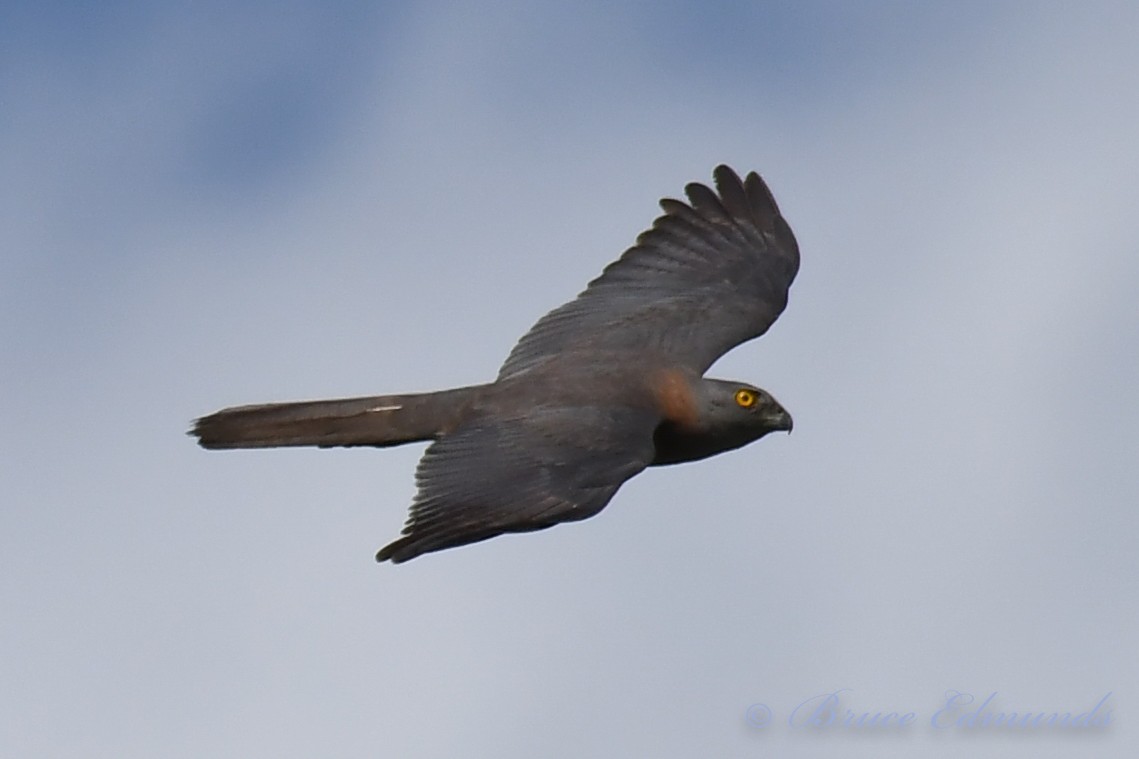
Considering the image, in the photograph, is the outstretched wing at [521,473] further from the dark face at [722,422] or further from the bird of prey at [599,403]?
the dark face at [722,422]

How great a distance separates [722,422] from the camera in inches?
509

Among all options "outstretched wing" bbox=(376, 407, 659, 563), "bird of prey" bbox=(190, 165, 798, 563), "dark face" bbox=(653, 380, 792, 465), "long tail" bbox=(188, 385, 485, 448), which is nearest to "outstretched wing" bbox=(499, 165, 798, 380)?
"bird of prey" bbox=(190, 165, 798, 563)

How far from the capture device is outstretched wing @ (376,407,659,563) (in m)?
10.4

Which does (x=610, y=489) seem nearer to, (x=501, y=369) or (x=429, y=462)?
(x=429, y=462)

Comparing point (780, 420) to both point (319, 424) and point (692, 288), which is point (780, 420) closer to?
point (692, 288)

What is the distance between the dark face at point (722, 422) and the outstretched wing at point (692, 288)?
514 mm

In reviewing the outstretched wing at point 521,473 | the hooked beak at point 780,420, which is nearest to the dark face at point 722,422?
the hooked beak at point 780,420

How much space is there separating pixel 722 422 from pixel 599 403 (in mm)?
1114

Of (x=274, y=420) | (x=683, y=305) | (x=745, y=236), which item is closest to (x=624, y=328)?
(x=683, y=305)

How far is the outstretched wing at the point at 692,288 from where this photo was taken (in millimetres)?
13539

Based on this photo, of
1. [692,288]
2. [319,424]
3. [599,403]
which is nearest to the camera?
[599,403]

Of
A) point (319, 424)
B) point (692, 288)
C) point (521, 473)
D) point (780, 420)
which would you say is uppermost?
point (692, 288)

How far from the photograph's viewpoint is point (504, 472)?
11.1 m

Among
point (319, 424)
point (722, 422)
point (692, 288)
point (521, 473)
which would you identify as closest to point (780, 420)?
point (722, 422)
